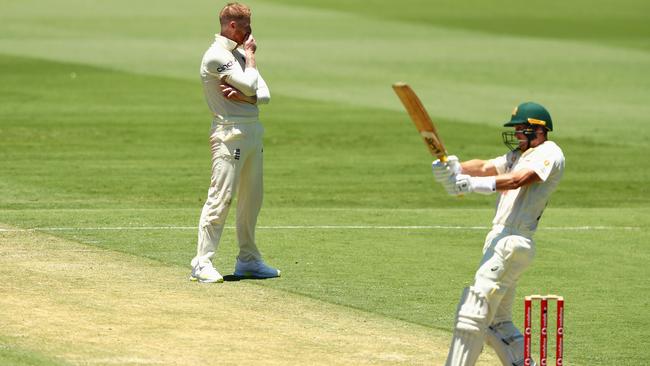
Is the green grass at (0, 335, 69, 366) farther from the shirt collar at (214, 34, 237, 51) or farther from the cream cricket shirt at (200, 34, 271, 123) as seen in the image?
the shirt collar at (214, 34, 237, 51)

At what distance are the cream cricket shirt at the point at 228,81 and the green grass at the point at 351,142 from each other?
1.71 m

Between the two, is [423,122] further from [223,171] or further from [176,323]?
[223,171]

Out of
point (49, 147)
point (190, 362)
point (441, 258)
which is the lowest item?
point (190, 362)

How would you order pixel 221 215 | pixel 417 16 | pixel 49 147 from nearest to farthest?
pixel 221 215, pixel 49 147, pixel 417 16

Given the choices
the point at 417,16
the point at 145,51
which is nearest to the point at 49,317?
the point at 145,51

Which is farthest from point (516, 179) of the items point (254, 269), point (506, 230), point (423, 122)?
point (254, 269)

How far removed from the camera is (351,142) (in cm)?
2748

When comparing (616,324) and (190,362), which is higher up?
(616,324)

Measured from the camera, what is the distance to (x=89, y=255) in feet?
50.7

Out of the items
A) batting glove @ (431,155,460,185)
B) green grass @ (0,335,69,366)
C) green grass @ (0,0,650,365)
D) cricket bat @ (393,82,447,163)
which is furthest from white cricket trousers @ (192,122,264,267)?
batting glove @ (431,155,460,185)

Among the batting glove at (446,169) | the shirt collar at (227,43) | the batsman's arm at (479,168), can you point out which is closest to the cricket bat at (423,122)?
the batting glove at (446,169)

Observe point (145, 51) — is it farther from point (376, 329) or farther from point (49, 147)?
point (376, 329)

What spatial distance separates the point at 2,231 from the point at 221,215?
3.95 metres

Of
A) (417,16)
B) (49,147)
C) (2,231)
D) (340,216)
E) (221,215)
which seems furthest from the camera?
(417,16)
